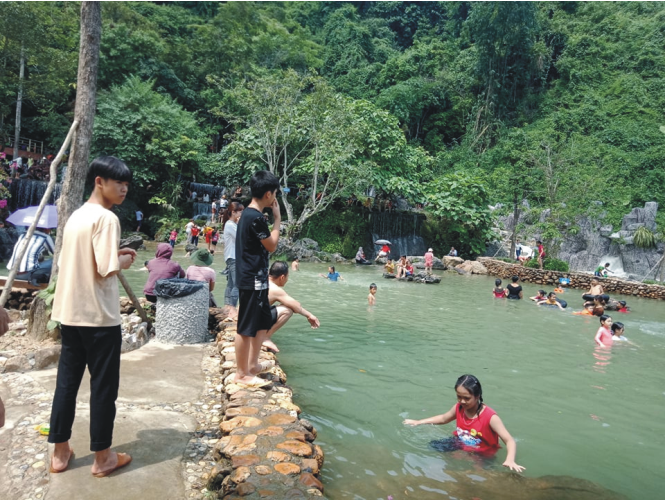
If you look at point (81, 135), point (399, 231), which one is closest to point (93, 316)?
point (81, 135)

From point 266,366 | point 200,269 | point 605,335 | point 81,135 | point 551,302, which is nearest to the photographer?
point 266,366

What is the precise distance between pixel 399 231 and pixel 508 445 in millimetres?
24139

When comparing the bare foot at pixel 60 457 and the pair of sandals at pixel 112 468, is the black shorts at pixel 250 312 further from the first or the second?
the bare foot at pixel 60 457

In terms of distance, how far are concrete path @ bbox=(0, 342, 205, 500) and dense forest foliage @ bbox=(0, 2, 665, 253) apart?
19030 mm

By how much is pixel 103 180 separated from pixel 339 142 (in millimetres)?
20455

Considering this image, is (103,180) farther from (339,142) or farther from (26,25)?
(26,25)

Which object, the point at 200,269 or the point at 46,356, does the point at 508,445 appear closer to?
the point at 46,356

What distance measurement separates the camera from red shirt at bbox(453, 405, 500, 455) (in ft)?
13.5

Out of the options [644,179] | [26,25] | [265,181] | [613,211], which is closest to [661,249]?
[613,211]

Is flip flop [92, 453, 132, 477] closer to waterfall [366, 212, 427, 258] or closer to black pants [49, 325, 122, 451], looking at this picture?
black pants [49, 325, 122, 451]

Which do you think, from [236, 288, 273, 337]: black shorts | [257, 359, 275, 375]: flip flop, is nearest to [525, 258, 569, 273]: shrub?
[257, 359, 275, 375]: flip flop

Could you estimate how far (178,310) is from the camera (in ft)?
18.7

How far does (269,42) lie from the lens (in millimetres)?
37656

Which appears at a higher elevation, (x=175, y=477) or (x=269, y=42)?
(x=269, y=42)
